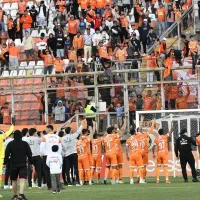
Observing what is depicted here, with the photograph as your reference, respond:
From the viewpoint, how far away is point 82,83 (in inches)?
1711

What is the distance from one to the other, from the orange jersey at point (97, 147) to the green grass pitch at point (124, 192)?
214 centimetres

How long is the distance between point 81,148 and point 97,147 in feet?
3.55

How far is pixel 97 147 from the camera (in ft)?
121

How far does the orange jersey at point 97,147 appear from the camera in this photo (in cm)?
3672

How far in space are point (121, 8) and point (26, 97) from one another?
9.03 m

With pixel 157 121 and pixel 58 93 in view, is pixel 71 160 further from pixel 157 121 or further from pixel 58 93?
pixel 58 93

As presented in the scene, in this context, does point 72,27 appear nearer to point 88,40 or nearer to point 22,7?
point 88,40

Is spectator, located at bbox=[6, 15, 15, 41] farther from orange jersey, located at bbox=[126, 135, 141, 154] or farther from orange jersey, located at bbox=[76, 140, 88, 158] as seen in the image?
orange jersey, located at bbox=[126, 135, 141, 154]

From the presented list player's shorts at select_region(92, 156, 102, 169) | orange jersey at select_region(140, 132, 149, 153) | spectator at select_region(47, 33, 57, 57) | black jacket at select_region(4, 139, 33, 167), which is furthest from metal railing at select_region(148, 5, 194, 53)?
black jacket at select_region(4, 139, 33, 167)

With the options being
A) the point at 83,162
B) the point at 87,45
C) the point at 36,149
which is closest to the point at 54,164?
the point at 36,149

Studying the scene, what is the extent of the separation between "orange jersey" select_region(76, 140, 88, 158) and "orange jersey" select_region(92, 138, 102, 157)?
861 mm

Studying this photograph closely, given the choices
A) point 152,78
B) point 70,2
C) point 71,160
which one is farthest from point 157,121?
point 70,2

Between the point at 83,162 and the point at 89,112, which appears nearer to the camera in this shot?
the point at 83,162

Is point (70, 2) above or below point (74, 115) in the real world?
above
